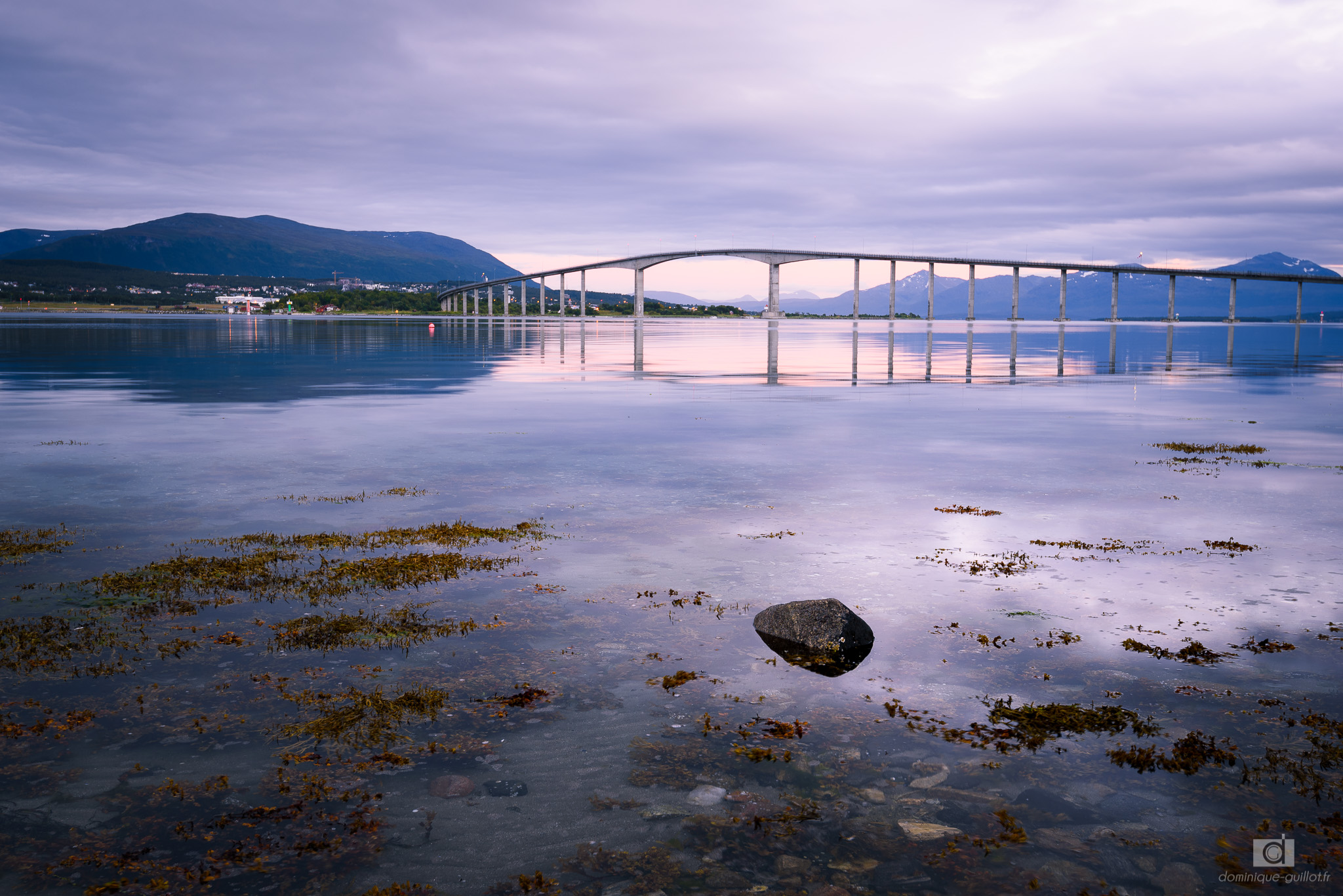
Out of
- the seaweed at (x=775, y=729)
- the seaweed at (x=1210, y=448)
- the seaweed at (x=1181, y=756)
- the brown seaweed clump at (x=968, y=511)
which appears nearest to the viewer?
the seaweed at (x=1181, y=756)

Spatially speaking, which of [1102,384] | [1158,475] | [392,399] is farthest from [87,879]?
[1102,384]

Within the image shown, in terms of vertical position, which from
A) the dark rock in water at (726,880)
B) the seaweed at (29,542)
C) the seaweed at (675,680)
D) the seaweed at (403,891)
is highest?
the seaweed at (29,542)

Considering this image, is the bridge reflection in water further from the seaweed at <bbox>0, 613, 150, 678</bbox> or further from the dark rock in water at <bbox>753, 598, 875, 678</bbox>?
the seaweed at <bbox>0, 613, 150, 678</bbox>

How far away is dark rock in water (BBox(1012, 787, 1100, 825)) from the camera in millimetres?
6723

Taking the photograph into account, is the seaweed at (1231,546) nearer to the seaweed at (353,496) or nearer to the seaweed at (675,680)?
the seaweed at (675,680)

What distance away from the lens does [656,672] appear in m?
9.25

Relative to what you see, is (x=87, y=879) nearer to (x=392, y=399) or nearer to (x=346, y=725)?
(x=346, y=725)

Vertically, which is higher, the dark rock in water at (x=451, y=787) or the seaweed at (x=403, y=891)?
the dark rock in water at (x=451, y=787)

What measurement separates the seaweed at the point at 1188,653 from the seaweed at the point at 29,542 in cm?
1434

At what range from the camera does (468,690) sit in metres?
8.79

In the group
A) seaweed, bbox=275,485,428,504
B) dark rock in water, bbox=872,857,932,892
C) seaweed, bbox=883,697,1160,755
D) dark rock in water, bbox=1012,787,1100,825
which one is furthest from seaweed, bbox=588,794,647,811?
seaweed, bbox=275,485,428,504

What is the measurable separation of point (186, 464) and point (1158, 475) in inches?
867

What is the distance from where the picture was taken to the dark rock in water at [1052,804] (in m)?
6.72

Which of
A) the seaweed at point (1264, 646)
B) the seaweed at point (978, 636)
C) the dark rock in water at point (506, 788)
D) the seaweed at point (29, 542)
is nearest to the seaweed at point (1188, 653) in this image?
the seaweed at point (1264, 646)
